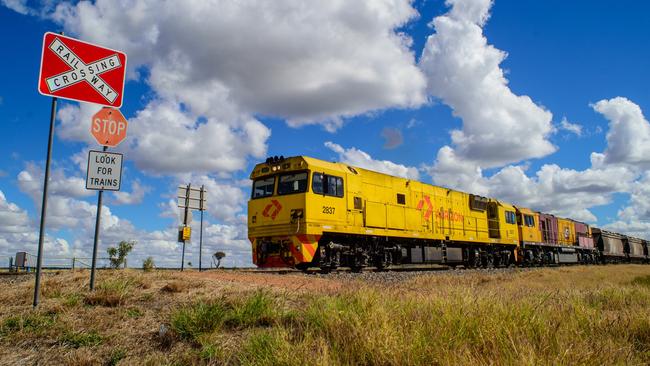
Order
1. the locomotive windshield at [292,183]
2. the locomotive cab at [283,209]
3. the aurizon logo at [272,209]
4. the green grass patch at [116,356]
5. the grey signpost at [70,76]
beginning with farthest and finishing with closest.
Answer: the aurizon logo at [272,209] → the locomotive windshield at [292,183] → the locomotive cab at [283,209] → the grey signpost at [70,76] → the green grass patch at [116,356]

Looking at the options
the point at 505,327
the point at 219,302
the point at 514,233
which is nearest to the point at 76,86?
the point at 219,302

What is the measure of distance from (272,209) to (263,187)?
106 cm

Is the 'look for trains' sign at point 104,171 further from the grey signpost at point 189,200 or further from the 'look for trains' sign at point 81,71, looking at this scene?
the grey signpost at point 189,200

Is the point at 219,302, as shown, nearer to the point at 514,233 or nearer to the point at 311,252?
the point at 311,252

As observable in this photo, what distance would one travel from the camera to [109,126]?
7402 millimetres

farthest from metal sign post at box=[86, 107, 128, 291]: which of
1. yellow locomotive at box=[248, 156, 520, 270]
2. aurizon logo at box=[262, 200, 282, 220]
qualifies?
aurizon logo at box=[262, 200, 282, 220]

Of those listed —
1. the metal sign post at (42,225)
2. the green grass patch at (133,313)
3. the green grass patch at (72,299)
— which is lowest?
the green grass patch at (133,313)

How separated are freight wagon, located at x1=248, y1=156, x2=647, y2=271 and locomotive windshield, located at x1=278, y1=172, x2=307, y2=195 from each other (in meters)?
0.04

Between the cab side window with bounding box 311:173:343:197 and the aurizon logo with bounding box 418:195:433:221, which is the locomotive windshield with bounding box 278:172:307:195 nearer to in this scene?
Result: the cab side window with bounding box 311:173:343:197

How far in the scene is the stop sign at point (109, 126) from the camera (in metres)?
7.28

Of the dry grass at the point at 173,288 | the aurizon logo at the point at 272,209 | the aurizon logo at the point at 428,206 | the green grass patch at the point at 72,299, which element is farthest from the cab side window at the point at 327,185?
the green grass patch at the point at 72,299

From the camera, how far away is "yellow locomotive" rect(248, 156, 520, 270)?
14.4 m

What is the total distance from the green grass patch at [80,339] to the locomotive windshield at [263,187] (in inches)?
424

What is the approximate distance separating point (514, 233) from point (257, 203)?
64.0 ft
